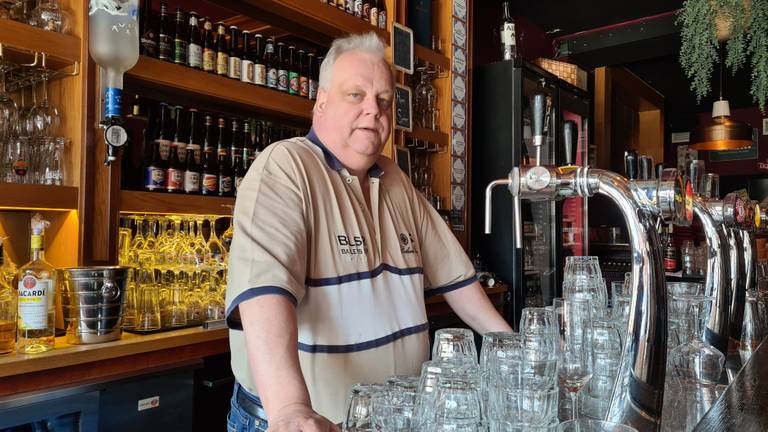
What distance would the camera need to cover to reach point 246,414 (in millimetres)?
1430

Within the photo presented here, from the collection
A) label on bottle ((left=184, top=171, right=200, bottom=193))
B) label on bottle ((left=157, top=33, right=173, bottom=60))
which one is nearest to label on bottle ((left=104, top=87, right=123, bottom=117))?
label on bottle ((left=157, top=33, right=173, bottom=60))

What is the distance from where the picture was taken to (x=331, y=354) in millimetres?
1362

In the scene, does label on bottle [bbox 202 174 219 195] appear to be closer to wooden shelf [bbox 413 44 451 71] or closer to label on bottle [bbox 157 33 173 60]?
label on bottle [bbox 157 33 173 60]

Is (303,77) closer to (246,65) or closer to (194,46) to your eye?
(246,65)

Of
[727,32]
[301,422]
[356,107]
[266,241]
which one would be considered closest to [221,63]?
[356,107]

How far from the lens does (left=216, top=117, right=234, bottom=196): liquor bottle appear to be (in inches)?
106

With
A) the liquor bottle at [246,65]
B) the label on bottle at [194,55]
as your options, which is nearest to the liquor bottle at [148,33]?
the label on bottle at [194,55]

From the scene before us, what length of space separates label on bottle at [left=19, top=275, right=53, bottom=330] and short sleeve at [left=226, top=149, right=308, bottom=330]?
80 cm

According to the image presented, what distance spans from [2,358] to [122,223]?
87 cm

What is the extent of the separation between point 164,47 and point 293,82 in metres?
0.69

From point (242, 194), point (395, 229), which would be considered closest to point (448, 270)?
point (395, 229)

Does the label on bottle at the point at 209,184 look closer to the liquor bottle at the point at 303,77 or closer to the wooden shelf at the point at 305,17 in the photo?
the liquor bottle at the point at 303,77

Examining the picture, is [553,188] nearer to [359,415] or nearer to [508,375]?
[508,375]

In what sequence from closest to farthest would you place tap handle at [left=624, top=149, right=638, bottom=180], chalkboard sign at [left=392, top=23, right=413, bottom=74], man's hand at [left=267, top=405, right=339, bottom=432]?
man's hand at [left=267, top=405, right=339, bottom=432], tap handle at [left=624, top=149, right=638, bottom=180], chalkboard sign at [left=392, top=23, right=413, bottom=74]
